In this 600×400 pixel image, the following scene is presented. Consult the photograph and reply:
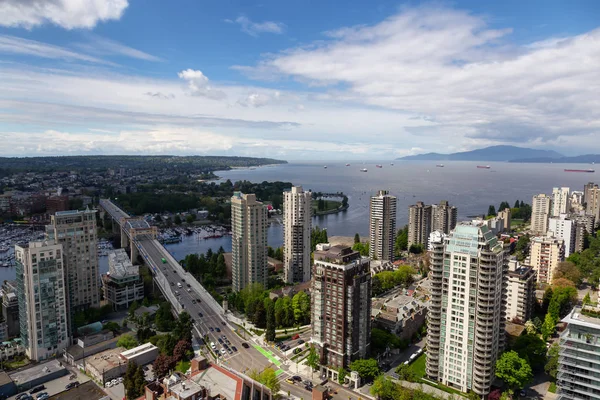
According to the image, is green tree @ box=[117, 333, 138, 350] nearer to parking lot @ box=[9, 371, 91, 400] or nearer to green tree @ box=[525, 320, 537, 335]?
parking lot @ box=[9, 371, 91, 400]

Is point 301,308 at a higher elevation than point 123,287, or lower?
lower

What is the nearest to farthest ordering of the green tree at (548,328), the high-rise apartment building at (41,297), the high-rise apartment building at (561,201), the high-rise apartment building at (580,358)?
the high-rise apartment building at (580,358)
the high-rise apartment building at (41,297)
the green tree at (548,328)
the high-rise apartment building at (561,201)

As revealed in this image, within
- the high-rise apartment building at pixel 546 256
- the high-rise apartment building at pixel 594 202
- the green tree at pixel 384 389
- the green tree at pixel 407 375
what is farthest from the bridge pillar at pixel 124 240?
the high-rise apartment building at pixel 594 202

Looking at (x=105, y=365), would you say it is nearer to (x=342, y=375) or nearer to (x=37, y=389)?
(x=37, y=389)

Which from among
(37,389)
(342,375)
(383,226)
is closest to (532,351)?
(342,375)

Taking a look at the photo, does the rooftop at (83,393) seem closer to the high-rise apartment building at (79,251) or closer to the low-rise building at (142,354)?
the low-rise building at (142,354)

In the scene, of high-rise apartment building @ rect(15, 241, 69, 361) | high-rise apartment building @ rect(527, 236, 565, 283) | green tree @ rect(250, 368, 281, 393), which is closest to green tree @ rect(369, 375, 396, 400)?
green tree @ rect(250, 368, 281, 393)

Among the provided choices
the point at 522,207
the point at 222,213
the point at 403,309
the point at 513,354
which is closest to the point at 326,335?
the point at 403,309
